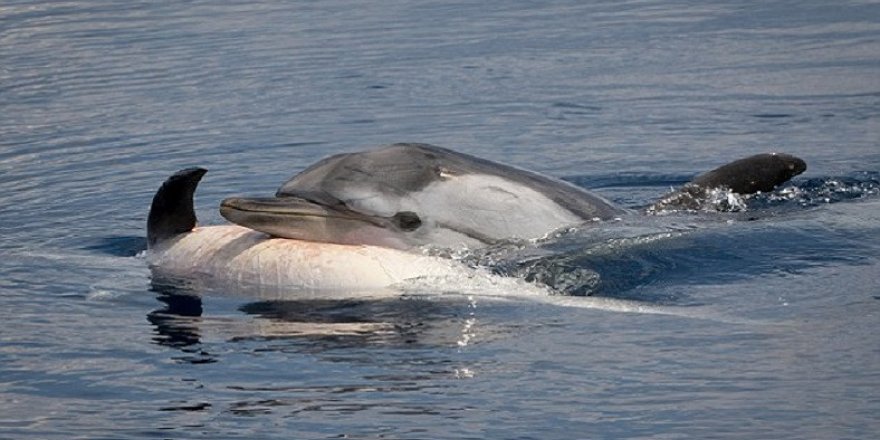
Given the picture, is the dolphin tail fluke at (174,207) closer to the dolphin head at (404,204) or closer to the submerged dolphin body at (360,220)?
the submerged dolphin body at (360,220)

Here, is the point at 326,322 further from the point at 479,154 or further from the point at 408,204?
the point at 479,154

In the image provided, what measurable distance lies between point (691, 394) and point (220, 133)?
32.1 ft

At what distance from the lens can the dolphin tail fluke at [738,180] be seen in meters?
11.9

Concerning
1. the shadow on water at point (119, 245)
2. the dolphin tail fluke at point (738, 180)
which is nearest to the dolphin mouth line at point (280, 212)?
the shadow on water at point (119, 245)

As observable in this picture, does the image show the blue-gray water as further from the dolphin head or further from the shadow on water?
the dolphin head

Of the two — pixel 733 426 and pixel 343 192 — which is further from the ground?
pixel 343 192

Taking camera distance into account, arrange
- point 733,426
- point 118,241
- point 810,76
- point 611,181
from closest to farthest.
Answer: point 733,426 < point 118,241 < point 611,181 < point 810,76

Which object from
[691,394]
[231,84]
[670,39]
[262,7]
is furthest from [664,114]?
[262,7]

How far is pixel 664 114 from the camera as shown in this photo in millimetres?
16562

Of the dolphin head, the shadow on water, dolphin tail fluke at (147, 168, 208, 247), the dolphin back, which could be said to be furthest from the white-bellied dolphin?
the shadow on water

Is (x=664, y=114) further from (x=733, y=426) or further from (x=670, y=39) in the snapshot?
(x=733, y=426)

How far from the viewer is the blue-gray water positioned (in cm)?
808

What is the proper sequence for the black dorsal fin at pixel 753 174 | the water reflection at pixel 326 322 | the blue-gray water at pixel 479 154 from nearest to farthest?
the blue-gray water at pixel 479 154 → the water reflection at pixel 326 322 → the black dorsal fin at pixel 753 174

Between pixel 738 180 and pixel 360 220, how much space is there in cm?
310
